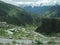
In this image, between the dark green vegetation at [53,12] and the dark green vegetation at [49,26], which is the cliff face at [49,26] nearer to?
the dark green vegetation at [49,26]

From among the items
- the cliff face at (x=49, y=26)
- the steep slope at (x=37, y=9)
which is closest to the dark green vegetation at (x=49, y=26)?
the cliff face at (x=49, y=26)

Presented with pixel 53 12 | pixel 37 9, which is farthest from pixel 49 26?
pixel 53 12

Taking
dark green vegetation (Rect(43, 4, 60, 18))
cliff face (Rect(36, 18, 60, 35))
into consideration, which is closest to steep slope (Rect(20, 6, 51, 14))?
dark green vegetation (Rect(43, 4, 60, 18))

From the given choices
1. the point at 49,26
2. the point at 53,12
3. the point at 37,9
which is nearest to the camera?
the point at 49,26

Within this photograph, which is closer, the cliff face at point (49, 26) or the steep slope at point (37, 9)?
the cliff face at point (49, 26)

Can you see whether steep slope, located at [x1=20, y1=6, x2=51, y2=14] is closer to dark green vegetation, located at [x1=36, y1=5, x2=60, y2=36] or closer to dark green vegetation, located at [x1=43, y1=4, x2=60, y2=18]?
dark green vegetation, located at [x1=43, y1=4, x2=60, y2=18]

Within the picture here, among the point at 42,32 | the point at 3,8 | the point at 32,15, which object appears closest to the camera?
the point at 42,32

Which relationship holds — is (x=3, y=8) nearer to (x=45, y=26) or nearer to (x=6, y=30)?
(x=6, y=30)

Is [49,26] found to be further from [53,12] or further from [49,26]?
[53,12]

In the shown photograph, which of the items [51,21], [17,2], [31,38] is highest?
[17,2]

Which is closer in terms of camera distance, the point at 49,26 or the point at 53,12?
the point at 49,26

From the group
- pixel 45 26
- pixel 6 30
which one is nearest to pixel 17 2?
pixel 6 30
